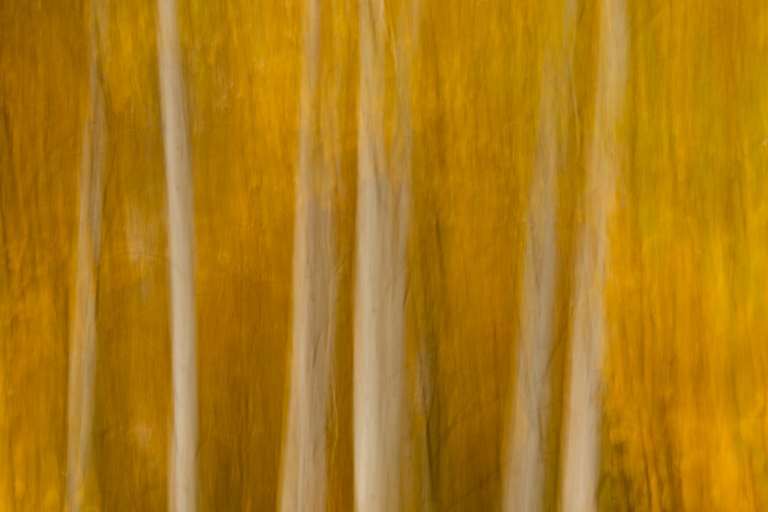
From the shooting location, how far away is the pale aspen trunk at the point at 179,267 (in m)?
0.72

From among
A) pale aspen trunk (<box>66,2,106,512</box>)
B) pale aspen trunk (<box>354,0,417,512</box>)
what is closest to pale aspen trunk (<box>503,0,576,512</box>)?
pale aspen trunk (<box>354,0,417,512</box>)

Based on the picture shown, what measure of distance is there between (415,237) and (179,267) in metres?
0.24

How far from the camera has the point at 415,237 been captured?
70 cm

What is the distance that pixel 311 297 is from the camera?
2.35ft

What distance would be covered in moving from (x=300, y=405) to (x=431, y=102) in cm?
32

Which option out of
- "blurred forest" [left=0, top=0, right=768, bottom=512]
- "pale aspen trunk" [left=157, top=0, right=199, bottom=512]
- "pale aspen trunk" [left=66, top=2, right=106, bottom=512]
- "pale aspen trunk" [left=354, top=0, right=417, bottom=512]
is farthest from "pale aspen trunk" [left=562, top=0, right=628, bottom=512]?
"pale aspen trunk" [left=66, top=2, right=106, bottom=512]

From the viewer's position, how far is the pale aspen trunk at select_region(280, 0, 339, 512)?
0.71m

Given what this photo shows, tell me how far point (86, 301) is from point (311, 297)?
0.23 m

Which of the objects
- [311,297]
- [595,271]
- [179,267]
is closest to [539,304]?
[595,271]

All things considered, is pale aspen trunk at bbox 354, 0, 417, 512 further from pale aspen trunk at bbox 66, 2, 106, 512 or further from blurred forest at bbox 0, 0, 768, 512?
pale aspen trunk at bbox 66, 2, 106, 512

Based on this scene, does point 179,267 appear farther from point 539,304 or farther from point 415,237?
point 539,304

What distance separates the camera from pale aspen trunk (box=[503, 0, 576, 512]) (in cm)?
69

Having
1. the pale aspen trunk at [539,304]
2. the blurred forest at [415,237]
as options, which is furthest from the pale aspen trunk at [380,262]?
the pale aspen trunk at [539,304]

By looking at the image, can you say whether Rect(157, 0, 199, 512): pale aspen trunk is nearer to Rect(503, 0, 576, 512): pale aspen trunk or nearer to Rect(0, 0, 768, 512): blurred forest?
Rect(0, 0, 768, 512): blurred forest
